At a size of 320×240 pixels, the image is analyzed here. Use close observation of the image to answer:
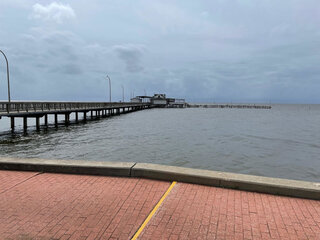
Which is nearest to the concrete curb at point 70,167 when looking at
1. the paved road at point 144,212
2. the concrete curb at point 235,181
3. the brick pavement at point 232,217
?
the concrete curb at point 235,181

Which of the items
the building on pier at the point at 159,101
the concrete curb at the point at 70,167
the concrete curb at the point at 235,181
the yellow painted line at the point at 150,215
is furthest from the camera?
the building on pier at the point at 159,101

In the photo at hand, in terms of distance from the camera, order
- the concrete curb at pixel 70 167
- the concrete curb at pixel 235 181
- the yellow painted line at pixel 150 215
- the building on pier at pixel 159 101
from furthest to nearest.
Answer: the building on pier at pixel 159 101 < the concrete curb at pixel 70 167 < the concrete curb at pixel 235 181 < the yellow painted line at pixel 150 215

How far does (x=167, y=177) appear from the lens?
Answer: 588 centimetres

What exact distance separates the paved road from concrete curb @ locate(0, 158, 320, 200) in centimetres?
19

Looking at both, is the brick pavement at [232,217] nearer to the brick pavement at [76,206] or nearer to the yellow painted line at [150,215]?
the yellow painted line at [150,215]

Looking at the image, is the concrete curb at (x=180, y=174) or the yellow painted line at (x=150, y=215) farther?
the concrete curb at (x=180, y=174)

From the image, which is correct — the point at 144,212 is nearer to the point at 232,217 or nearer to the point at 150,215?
the point at 150,215

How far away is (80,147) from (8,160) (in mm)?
12491

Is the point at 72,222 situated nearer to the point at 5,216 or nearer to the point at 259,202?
the point at 5,216

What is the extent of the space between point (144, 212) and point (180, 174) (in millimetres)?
1741

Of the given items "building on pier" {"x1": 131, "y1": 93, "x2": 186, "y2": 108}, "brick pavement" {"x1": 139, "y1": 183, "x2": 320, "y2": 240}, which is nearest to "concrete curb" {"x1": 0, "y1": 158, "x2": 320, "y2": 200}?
"brick pavement" {"x1": 139, "y1": 183, "x2": 320, "y2": 240}

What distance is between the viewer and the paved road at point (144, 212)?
145 inches

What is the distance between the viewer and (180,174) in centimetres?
582

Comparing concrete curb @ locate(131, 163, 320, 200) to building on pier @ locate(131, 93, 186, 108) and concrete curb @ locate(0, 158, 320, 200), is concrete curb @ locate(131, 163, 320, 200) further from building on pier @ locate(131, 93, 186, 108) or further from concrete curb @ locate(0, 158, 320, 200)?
building on pier @ locate(131, 93, 186, 108)
